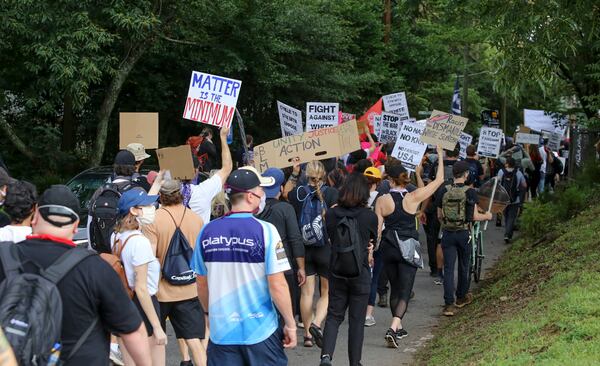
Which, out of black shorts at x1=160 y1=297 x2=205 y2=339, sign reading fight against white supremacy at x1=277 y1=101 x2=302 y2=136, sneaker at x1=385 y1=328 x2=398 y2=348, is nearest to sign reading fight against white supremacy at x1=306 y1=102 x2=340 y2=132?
sign reading fight against white supremacy at x1=277 y1=101 x2=302 y2=136

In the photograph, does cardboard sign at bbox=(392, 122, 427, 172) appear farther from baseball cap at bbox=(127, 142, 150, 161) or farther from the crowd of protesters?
baseball cap at bbox=(127, 142, 150, 161)

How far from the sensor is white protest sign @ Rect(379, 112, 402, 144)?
17859mm

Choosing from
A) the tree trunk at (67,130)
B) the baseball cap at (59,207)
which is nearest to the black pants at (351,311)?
the baseball cap at (59,207)

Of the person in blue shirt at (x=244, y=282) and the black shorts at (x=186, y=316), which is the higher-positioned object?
the person in blue shirt at (x=244, y=282)

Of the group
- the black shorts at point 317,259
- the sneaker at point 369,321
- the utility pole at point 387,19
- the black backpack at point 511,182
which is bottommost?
the sneaker at point 369,321

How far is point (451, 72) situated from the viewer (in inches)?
1521

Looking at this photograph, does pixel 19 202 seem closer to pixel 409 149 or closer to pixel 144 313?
pixel 144 313

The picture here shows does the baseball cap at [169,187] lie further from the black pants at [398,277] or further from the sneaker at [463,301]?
the sneaker at [463,301]

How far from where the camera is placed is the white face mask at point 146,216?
261 inches

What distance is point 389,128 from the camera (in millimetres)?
17859

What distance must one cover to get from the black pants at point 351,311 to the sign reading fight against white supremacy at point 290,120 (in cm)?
657

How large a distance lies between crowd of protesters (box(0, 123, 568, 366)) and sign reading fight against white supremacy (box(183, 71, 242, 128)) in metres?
0.80

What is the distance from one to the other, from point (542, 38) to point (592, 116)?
8.45m

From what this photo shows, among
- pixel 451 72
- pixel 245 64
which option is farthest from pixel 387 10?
pixel 245 64
